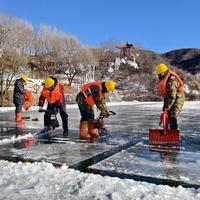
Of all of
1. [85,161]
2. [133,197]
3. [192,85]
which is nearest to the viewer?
[133,197]

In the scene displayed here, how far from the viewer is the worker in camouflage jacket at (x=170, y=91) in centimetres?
784

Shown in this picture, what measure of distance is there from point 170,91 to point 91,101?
1.83 metres

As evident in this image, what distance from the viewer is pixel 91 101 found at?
8.42m

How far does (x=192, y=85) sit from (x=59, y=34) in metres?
21.9

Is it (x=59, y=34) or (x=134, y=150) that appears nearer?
(x=134, y=150)

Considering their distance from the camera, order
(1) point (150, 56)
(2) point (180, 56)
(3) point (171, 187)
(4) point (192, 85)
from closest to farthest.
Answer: (3) point (171, 187) < (4) point (192, 85) < (1) point (150, 56) < (2) point (180, 56)

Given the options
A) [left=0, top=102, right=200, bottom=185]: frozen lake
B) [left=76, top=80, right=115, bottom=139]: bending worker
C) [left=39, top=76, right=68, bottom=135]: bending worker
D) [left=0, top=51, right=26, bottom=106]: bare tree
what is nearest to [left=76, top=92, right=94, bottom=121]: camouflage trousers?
[left=76, top=80, right=115, bottom=139]: bending worker

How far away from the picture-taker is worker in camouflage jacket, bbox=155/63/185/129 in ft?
25.7

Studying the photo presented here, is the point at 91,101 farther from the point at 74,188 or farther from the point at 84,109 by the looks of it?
the point at 74,188

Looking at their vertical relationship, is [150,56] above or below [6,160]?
above

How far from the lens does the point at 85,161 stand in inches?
232

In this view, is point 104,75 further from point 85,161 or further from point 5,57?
point 85,161

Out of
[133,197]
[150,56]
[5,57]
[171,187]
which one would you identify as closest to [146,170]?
[171,187]

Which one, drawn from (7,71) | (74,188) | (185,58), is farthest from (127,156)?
(185,58)
